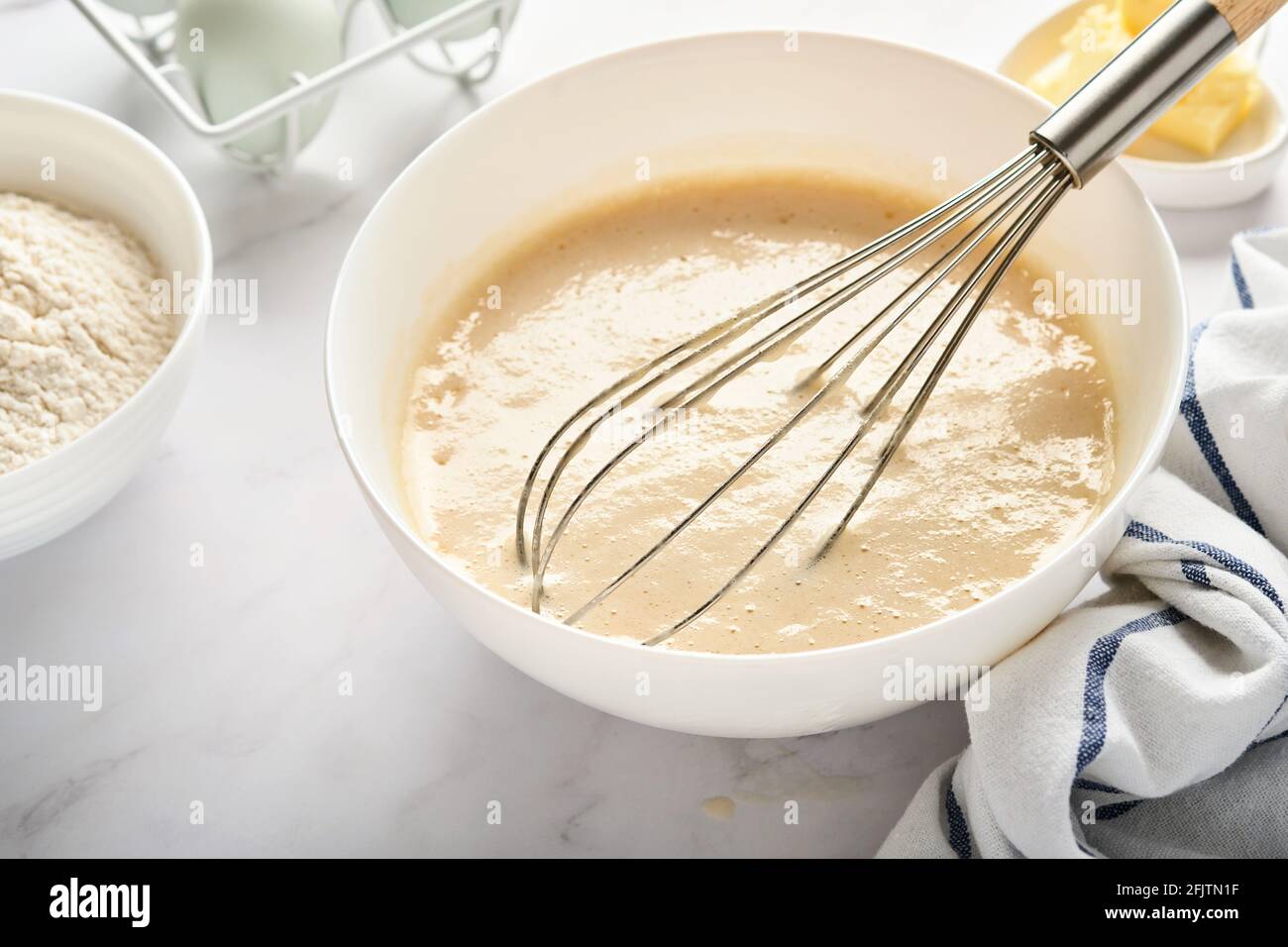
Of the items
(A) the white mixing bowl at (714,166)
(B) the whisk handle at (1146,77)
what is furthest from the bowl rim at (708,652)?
(B) the whisk handle at (1146,77)

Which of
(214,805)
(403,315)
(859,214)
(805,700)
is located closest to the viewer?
(805,700)

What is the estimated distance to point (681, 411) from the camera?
870 mm

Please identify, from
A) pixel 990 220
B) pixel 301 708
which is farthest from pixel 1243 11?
pixel 301 708

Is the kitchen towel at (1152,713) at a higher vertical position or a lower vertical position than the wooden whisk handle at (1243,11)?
lower

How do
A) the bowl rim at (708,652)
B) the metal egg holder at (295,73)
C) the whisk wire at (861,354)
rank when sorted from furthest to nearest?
the metal egg holder at (295,73), the whisk wire at (861,354), the bowl rim at (708,652)

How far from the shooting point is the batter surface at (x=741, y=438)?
782 millimetres

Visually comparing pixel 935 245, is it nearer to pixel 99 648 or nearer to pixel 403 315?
pixel 403 315

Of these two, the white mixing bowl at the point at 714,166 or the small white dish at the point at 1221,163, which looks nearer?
the white mixing bowl at the point at 714,166

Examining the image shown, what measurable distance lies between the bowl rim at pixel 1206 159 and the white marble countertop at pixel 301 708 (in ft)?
0.15

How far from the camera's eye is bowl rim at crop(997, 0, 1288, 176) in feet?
3.40

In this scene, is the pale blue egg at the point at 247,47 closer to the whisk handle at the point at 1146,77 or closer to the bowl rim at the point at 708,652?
the bowl rim at the point at 708,652

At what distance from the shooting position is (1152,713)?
0.71m

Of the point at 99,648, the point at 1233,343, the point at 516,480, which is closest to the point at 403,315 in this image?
the point at 516,480
